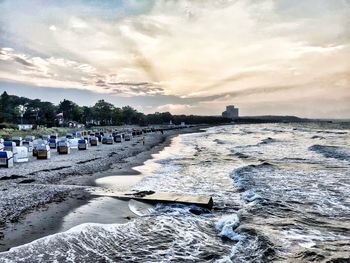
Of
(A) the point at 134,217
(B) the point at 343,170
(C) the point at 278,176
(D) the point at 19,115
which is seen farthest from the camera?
(D) the point at 19,115

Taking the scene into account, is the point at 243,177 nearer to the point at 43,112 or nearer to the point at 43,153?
the point at 43,153

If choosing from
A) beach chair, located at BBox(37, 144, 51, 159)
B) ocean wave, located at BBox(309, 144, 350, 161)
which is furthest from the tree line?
ocean wave, located at BBox(309, 144, 350, 161)

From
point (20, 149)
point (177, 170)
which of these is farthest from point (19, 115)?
point (177, 170)

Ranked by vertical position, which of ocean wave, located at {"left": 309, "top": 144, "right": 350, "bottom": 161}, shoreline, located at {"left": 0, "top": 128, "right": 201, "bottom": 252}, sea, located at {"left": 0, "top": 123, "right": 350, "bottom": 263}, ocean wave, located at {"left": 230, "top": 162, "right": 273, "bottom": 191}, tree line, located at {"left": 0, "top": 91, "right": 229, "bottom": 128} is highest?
tree line, located at {"left": 0, "top": 91, "right": 229, "bottom": 128}

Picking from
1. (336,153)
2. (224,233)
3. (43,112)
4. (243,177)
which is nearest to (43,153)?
(243,177)

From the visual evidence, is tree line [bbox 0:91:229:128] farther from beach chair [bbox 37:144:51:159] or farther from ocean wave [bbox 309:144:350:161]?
ocean wave [bbox 309:144:350:161]

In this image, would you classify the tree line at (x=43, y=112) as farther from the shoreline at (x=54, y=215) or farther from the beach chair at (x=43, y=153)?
the shoreline at (x=54, y=215)

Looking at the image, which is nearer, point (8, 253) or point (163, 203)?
point (8, 253)

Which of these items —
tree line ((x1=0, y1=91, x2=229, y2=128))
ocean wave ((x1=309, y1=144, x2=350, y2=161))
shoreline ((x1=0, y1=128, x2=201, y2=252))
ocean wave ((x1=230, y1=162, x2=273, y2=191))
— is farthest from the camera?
tree line ((x1=0, y1=91, x2=229, y2=128))

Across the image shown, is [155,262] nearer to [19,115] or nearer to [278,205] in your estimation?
[278,205]

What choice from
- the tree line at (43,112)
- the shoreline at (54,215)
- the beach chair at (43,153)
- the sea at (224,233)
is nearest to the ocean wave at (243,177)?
the sea at (224,233)

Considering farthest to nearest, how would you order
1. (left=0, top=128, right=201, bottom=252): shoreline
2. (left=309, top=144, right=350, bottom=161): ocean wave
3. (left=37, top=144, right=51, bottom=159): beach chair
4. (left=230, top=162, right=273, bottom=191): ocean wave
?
(left=309, top=144, right=350, bottom=161): ocean wave → (left=37, top=144, right=51, bottom=159): beach chair → (left=230, top=162, right=273, bottom=191): ocean wave → (left=0, top=128, right=201, bottom=252): shoreline

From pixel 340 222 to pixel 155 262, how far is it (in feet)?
25.0

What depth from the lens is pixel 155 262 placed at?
26.9 feet
